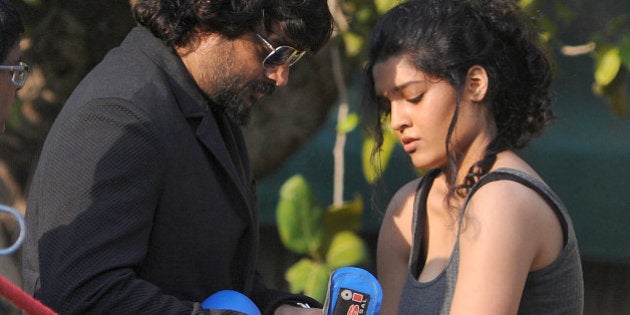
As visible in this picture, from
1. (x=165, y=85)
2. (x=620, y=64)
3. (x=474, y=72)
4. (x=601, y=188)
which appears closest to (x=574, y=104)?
(x=601, y=188)

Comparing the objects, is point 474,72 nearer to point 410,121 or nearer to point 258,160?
point 410,121

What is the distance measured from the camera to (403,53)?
240cm

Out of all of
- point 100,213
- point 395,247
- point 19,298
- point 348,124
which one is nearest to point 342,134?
point 348,124

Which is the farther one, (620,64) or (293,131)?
(293,131)

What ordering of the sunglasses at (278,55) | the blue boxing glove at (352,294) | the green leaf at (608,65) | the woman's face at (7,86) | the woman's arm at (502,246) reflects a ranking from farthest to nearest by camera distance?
1. the green leaf at (608,65)
2. the sunglasses at (278,55)
3. the woman's arm at (502,246)
4. the blue boxing glove at (352,294)
5. the woman's face at (7,86)

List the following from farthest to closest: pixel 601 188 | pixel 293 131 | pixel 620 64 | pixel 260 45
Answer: pixel 601 188 < pixel 293 131 < pixel 620 64 < pixel 260 45

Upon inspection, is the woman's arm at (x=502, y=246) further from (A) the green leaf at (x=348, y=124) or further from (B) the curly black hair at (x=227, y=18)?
(A) the green leaf at (x=348, y=124)

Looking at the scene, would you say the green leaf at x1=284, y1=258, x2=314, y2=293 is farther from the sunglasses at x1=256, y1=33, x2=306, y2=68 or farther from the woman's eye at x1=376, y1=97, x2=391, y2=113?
the sunglasses at x1=256, y1=33, x2=306, y2=68

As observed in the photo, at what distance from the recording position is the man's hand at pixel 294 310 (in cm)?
230

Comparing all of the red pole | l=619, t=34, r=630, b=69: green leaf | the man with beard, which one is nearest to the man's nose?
the man with beard

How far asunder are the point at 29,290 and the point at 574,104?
2.88m

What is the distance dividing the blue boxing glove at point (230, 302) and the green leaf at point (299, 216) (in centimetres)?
125

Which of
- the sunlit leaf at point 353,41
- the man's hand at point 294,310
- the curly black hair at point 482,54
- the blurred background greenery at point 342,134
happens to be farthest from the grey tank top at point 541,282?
the sunlit leaf at point 353,41

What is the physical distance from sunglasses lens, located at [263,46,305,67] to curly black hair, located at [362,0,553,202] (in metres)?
0.22
